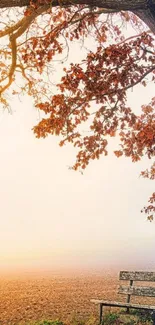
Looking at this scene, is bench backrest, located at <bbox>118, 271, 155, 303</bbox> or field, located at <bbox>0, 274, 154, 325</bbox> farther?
bench backrest, located at <bbox>118, 271, 155, 303</bbox>

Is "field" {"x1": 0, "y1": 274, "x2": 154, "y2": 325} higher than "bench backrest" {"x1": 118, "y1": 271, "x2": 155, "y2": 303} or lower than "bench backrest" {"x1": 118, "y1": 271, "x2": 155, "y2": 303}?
lower

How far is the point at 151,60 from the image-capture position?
23.0 feet

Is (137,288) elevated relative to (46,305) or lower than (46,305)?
elevated

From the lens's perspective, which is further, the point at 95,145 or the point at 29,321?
the point at 95,145

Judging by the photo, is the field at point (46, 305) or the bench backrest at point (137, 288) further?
the bench backrest at point (137, 288)

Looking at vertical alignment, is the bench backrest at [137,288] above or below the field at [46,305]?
above

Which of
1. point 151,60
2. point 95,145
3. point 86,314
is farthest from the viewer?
point 95,145

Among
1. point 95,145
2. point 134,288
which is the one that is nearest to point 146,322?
point 134,288

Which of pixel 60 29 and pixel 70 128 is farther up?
pixel 60 29

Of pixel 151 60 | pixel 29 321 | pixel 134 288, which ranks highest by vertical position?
pixel 151 60

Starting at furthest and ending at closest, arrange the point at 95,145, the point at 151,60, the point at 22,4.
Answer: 1. the point at 95,145
2. the point at 151,60
3. the point at 22,4

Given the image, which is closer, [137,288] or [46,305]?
[137,288]

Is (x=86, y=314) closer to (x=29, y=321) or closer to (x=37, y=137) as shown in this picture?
(x=29, y=321)

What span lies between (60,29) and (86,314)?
683cm
